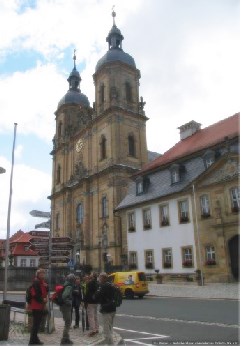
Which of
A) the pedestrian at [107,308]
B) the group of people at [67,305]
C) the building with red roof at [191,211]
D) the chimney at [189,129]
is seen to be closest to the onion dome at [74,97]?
the chimney at [189,129]

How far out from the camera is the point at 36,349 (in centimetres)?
740

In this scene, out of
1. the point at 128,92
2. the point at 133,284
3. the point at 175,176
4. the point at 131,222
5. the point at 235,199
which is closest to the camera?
the point at 133,284

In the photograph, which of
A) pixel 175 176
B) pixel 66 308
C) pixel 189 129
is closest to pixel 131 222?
pixel 175 176

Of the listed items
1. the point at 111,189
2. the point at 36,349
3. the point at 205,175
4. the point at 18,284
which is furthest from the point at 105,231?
the point at 36,349

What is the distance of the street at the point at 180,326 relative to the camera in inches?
350

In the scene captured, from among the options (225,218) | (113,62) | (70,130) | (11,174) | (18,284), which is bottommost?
(18,284)

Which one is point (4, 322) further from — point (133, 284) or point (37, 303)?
point (133, 284)

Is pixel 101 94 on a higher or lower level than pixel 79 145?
higher

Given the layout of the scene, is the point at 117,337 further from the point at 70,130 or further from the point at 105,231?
the point at 70,130

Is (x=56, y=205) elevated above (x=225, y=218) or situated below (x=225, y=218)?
above

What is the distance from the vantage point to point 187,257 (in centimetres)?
2961

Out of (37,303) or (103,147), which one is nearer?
(37,303)

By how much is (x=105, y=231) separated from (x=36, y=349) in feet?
126

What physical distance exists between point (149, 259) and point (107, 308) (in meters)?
24.7
